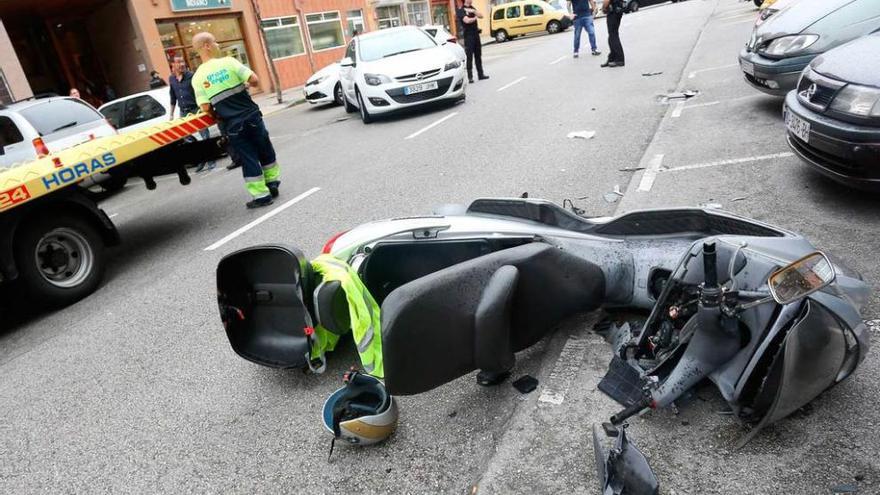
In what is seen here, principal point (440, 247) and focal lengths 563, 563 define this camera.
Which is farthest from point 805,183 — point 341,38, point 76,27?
point 341,38

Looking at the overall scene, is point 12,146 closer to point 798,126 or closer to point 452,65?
point 452,65

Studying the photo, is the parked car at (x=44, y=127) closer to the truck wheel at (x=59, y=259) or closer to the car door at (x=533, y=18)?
the truck wheel at (x=59, y=259)

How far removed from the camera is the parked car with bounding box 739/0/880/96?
4.96 m

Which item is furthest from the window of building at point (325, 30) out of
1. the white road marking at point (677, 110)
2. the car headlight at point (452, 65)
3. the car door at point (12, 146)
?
the white road marking at point (677, 110)

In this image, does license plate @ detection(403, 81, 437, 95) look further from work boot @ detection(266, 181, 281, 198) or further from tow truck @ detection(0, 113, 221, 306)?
tow truck @ detection(0, 113, 221, 306)

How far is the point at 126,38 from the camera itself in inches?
723

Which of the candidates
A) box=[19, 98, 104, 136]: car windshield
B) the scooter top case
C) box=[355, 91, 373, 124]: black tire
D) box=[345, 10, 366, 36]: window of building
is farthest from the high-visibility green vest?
box=[345, 10, 366, 36]: window of building

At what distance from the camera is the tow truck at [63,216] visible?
4.28 metres

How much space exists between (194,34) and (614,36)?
51.2ft

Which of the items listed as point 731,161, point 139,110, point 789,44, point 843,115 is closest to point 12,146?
point 139,110

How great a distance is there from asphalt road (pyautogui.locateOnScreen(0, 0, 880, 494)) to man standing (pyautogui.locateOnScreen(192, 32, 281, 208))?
54 centimetres

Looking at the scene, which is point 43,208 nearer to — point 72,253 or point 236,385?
point 72,253

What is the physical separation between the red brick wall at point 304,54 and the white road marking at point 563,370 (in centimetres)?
2190

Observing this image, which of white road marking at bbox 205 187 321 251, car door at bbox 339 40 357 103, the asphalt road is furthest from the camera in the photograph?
car door at bbox 339 40 357 103
